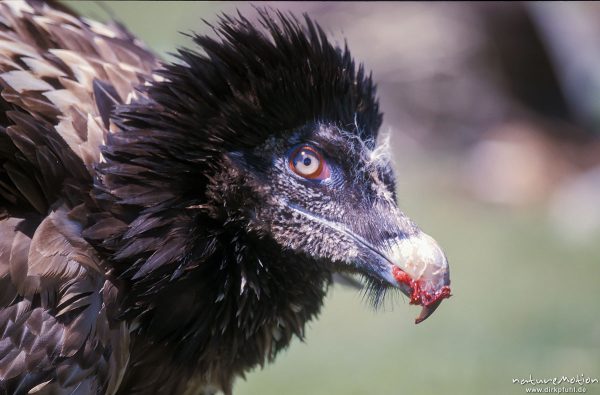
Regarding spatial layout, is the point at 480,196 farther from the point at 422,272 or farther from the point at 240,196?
the point at 422,272

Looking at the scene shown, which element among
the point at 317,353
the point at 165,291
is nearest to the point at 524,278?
the point at 317,353

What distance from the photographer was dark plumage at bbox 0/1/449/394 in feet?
11.1

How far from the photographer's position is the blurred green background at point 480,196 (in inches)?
273

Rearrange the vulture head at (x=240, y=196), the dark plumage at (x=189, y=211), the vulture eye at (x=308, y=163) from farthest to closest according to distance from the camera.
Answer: the vulture eye at (x=308, y=163), the vulture head at (x=240, y=196), the dark plumage at (x=189, y=211)

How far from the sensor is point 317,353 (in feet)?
23.7

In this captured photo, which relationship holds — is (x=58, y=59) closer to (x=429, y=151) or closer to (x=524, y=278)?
(x=524, y=278)

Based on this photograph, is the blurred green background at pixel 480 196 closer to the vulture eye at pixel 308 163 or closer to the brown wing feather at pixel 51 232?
the brown wing feather at pixel 51 232

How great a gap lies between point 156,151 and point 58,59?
740 millimetres

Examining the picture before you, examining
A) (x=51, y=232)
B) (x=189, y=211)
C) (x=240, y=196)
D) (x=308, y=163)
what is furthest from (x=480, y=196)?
(x=51, y=232)

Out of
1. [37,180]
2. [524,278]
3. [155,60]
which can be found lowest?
[37,180]

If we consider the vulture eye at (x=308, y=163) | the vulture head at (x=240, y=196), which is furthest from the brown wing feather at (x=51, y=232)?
the vulture eye at (x=308, y=163)

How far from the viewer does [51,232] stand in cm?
345

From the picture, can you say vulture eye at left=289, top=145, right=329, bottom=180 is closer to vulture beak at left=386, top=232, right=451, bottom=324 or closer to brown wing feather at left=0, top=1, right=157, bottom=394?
vulture beak at left=386, top=232, right=451, bottom=324

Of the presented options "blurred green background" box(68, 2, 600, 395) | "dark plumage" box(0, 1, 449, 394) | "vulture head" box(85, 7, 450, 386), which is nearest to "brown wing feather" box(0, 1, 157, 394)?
"dark plumage" box(0, 1, 449, 394)
